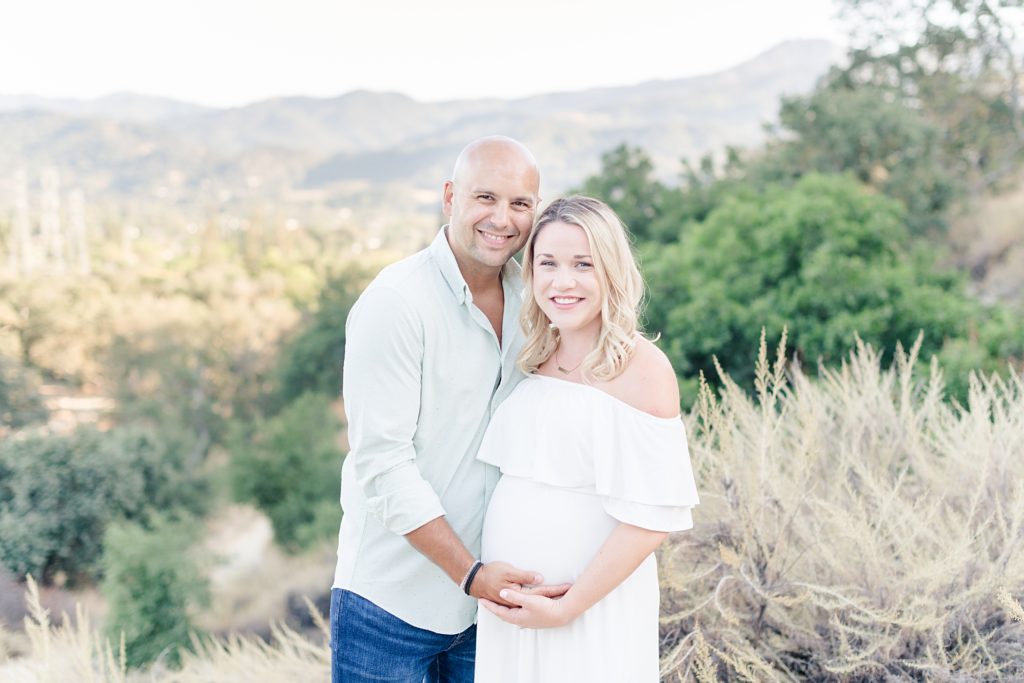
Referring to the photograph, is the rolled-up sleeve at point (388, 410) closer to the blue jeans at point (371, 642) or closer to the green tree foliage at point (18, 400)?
the blue jeans at point (371, 642)

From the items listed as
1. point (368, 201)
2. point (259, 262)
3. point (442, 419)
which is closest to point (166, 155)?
point (368, 201)

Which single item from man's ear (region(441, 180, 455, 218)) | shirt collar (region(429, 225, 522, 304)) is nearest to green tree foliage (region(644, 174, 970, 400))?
man's ear (region(441, 180, 455, 218))

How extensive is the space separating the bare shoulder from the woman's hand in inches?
20.4

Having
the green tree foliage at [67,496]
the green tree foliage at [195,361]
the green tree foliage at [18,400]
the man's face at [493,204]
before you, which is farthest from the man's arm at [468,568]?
the green tree foliage at [195,361]

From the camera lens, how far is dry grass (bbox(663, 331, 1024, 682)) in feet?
9.39

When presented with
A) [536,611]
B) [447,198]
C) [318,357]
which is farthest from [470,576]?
[318,357]

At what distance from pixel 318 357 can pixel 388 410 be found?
105 ft

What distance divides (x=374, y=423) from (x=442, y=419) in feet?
0.74

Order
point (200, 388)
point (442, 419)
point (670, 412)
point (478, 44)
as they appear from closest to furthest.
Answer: point (670, 412)
point (442, 419)
point (200, 388)
point (478, 44)

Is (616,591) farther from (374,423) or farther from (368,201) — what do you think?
(368,201)

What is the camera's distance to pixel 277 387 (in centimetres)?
3469

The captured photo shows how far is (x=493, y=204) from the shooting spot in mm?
2230

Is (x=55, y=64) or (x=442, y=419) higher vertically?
(x=55, y=64)

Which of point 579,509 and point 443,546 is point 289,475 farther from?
point 579,509
